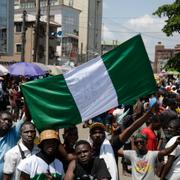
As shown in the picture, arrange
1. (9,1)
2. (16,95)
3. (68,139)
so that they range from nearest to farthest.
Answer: (68,139) → (16,95) → (9,1)

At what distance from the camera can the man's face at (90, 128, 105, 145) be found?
5125 millimetres

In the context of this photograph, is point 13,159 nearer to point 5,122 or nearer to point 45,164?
point 45,164

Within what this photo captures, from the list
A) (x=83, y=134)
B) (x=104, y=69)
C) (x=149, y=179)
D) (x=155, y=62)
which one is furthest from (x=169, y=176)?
(x=155, y=62)

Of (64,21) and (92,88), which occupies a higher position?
(64,21)

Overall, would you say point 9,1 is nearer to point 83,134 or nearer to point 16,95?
point 16,95

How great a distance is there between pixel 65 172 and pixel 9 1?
50.4 m

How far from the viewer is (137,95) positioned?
5.80m

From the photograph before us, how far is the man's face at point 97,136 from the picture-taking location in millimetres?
5125

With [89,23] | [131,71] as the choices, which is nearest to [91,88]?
[131,71]

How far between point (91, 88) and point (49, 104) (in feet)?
1.60

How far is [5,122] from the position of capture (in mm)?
5414

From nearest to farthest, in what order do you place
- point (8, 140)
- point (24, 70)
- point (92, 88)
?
point (8, 140) < point (92, 88) < point (24, 70)

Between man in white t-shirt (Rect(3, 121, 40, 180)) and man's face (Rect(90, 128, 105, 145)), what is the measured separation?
557 millimetres

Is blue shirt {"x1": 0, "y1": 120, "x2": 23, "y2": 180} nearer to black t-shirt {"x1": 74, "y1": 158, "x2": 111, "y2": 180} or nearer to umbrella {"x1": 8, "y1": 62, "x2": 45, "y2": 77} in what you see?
black t-shirt {"x1": 74, "y1": 158, "x2": 111, "y2": 180}
